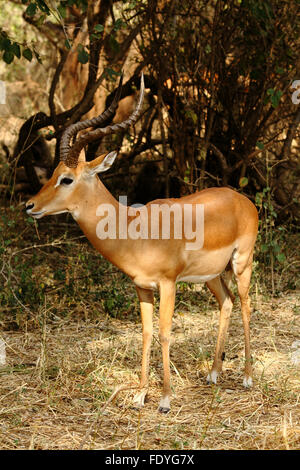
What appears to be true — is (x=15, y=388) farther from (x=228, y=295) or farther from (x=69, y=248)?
(x=69, y=248)

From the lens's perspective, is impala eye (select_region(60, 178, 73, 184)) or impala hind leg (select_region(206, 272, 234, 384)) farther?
impala hind leg (select_region(206, 272, 234, 384))

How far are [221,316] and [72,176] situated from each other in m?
1.43

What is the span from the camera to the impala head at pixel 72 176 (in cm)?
355

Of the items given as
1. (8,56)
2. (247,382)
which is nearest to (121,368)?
(247,382)

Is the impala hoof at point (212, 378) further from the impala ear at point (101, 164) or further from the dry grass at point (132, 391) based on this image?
the impala ear at point (101, 164)

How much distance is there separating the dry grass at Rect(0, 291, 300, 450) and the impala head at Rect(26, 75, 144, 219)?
113 cm

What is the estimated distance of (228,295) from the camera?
4316 millimetres

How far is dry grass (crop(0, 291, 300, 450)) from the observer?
3.29m

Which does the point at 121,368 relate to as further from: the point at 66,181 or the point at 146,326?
the point at 66,181

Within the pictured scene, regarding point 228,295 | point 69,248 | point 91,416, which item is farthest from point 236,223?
point 69,248

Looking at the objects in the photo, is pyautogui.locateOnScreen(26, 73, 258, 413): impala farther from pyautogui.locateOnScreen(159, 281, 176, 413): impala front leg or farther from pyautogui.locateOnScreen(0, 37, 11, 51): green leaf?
pyautogui.locateOnScreen(0, 37, 11, 51): green leaf

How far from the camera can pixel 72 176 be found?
360cm

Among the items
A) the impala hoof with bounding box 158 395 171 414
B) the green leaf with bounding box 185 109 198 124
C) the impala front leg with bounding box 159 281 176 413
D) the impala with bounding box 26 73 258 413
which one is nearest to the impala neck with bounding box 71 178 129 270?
the impala with bounding box 26 73 258 413

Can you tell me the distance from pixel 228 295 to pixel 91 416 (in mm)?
1288
